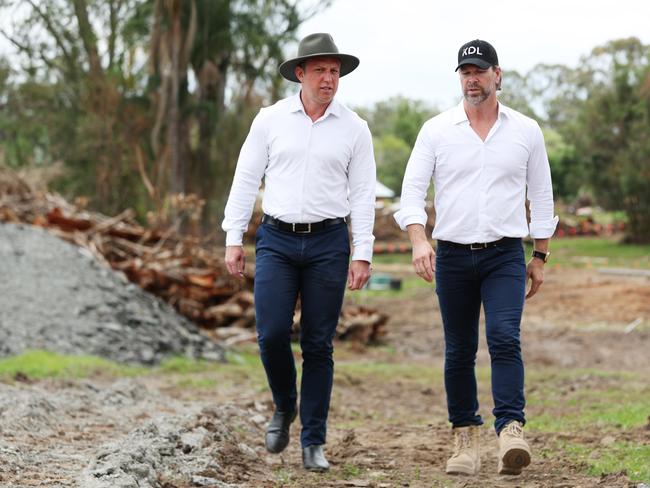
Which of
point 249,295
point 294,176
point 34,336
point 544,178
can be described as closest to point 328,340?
point 294,176

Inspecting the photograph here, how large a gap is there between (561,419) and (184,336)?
614cm

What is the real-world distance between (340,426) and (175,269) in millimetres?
7446

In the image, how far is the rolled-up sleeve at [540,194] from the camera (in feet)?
19.2

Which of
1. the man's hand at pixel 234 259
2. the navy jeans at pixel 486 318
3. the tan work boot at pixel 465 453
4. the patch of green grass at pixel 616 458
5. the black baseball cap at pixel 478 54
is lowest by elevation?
the patch of green grass at pixel 616 458

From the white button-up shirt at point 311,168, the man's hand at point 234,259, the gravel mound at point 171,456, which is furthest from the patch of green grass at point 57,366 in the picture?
the white button-up shirt at point 311,168

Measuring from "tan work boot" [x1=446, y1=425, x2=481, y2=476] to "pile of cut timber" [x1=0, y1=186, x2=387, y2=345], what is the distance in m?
9.53

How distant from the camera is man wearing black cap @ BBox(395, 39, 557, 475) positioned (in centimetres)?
566

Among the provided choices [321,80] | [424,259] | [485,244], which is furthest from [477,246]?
[321,80]

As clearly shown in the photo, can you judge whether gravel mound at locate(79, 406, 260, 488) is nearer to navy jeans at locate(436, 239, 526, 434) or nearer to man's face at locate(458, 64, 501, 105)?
navy jeans at locate(436, 239, 526, 434)

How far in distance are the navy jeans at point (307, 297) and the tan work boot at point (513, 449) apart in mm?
1054

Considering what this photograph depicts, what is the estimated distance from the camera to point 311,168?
19.3ft

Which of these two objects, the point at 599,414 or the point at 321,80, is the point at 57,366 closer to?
the point at 599,414

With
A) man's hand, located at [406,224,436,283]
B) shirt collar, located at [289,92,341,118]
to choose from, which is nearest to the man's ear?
shirt collar, located at [289,92,341,118]

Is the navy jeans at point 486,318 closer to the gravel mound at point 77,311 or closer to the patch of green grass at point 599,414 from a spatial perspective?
the patch of green grass at point 599,414
